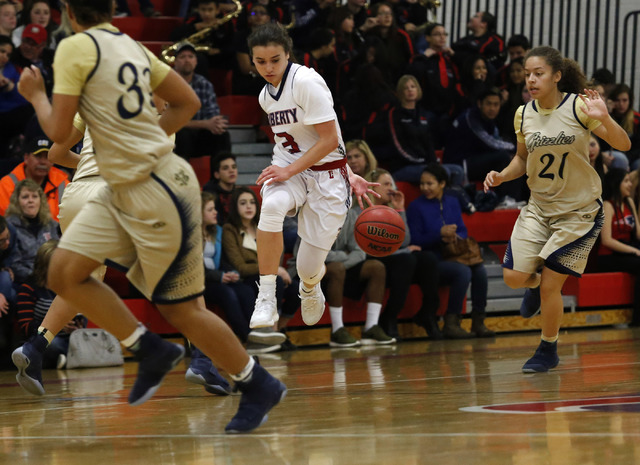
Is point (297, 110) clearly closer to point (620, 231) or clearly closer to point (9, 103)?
point (9, 103)

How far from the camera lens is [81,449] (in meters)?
4.08

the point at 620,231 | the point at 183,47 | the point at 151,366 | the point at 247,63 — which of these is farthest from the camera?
the point at 247,63

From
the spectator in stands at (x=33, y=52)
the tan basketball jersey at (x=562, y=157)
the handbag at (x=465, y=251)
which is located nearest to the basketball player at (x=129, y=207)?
the tan basketball jersey at (x=562, y=157)

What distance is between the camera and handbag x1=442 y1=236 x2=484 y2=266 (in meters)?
10.5

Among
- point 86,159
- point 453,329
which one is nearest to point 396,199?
point 453,329

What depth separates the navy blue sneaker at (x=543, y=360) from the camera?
6.39 metres

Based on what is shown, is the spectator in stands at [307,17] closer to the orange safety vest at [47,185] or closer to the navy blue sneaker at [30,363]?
the orange safety vest at [47,185]

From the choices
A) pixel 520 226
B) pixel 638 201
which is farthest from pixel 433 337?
pixel 520 226

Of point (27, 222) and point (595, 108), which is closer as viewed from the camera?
point (595, 108)

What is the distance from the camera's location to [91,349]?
Result: 8.55m

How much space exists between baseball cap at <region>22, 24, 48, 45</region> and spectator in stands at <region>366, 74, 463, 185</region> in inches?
142

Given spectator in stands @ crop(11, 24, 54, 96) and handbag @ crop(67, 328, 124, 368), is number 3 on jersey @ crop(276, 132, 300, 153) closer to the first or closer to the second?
handbag @ crop(67, 328, 124, 368)

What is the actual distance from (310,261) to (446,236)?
4375mm

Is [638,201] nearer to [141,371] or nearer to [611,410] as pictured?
[611,410]
